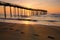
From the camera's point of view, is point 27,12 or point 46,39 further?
point 27,12

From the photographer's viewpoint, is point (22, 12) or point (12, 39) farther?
point (22, 12)

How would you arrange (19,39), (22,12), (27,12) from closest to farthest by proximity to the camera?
(19,39) < (22,12) < (27,12)

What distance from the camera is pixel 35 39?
332 centimetres

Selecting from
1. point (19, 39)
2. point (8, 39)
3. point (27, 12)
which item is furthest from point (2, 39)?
point (27, 12)

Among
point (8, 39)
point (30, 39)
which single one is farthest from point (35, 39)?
point (8, 39)

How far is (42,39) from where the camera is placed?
3.37 metres

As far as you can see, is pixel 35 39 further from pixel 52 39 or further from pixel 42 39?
pixel 52 39

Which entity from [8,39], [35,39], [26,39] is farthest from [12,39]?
[35,39]

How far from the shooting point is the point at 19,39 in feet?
10.8

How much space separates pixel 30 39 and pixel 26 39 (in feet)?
0.32

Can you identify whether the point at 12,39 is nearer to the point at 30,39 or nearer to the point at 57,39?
the point at 30,39

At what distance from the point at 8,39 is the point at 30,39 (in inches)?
21.3

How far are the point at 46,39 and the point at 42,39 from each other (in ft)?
0.33

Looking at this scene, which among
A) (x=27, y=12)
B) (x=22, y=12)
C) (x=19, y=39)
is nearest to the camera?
(x=19, y=39)
